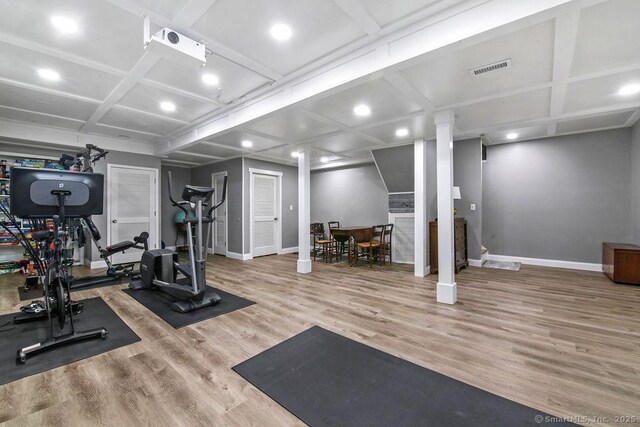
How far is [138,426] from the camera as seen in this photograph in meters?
1.49

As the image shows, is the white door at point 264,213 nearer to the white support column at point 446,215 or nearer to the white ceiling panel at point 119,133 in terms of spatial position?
the white ceiling panel at point 119,133

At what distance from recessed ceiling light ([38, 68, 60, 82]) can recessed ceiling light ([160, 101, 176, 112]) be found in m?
1.09

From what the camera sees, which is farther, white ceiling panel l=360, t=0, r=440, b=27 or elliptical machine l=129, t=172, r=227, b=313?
elliptical machine l=129, t=172, r=227, b=313

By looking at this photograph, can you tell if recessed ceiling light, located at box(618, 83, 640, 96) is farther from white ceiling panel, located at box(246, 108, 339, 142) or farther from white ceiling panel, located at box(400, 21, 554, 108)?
white ceiling panel, located at box(246, 108, 339, 142)

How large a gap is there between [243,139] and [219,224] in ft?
10.7

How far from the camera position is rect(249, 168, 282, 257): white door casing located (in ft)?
23.3

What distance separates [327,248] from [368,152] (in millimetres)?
2594

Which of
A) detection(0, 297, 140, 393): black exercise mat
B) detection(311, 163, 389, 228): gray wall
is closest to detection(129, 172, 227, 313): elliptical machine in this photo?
detection(0, 297, 140, 393): black exercise mat

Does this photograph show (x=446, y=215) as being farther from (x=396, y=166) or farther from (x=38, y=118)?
(x=38, y=118)

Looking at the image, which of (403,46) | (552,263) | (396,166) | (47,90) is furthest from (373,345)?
(552,263)

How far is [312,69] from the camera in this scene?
117 inches

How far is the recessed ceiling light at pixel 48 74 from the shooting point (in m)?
3.01

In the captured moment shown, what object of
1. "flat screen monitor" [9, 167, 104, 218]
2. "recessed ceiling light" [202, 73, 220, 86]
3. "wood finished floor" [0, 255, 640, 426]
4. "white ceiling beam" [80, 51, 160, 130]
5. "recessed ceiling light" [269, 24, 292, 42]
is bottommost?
"wood finished floor" [0, 255, 640, 426]

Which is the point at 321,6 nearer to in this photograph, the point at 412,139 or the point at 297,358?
the point at 297,358
